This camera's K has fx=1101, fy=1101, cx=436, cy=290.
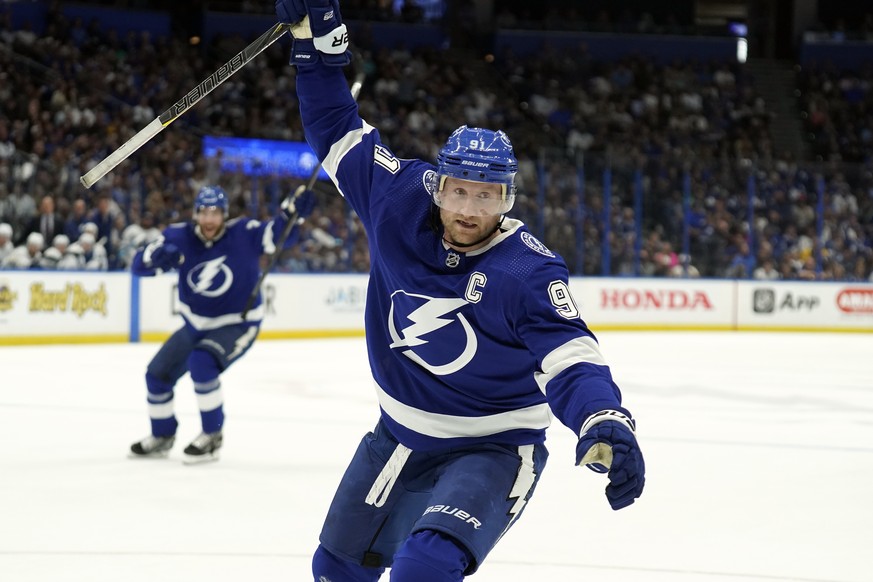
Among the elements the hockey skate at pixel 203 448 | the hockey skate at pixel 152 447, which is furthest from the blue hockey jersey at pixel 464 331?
the hockey skate at pixel 152 447

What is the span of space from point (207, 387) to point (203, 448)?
12.9 inches

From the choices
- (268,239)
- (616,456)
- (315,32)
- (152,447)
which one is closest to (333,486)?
(152,447)

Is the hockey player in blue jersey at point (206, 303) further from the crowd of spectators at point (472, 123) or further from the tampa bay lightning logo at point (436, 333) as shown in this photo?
the crowd of spectators at point (472, 123)

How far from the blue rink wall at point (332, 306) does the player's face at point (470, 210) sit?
10.2 meters

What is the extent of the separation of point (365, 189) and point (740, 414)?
5.53 meters

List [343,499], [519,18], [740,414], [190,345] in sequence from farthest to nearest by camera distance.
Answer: [519,18], [740,414], [190,345], [343,499]

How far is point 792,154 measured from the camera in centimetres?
2319

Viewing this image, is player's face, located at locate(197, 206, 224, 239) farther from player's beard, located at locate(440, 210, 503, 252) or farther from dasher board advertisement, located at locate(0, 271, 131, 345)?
dasher board advertisement, located at locate(0, 271, 131, 345)

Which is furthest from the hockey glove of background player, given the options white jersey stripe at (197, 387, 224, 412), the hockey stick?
the hockey stick

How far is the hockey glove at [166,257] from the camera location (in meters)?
5.91

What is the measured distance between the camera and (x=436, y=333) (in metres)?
2.53

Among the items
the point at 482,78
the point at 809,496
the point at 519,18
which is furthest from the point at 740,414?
the point at 519,18

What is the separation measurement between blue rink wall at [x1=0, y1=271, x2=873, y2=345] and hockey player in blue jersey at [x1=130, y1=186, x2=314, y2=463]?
6399mm

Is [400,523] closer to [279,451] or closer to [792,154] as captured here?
[279,451]
